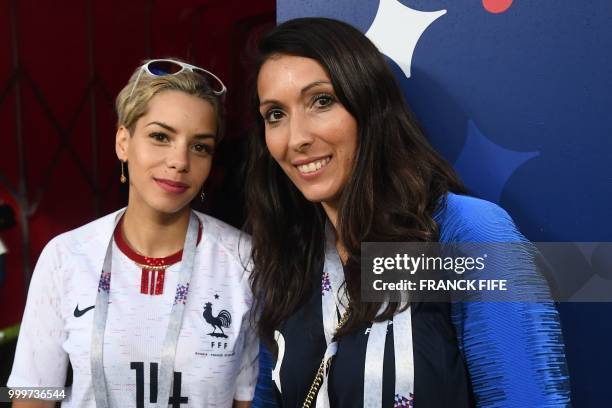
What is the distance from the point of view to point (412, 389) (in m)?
1.06

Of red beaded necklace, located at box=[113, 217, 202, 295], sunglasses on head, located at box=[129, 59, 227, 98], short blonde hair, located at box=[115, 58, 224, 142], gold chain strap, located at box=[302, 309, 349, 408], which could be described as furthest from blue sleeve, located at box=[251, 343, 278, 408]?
sunglasses on head, located at box=[129, 59, 227, 98]

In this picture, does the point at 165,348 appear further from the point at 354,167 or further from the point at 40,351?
the point at 354,167

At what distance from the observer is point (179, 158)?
1518 mm

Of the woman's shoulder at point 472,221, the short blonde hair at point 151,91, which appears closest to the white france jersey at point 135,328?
the short blonde hair at point 151,91

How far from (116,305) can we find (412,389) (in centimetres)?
83

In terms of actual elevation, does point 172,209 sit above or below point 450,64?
below

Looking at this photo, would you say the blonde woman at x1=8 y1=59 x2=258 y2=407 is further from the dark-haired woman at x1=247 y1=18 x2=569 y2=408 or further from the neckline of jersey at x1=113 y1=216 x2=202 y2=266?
the dark-haired woman at x1=247 y1=18 x2=569 y2=408

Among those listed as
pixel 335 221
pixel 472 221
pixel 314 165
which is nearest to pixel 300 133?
pixel 314 165

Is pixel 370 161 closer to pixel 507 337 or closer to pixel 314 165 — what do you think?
pixel 314 165

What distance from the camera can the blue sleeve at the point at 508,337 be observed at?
102 cm

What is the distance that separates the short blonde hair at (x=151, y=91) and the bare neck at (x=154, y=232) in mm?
245

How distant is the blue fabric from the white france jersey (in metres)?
0.65

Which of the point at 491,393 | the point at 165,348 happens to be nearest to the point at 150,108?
the point at 165,348
